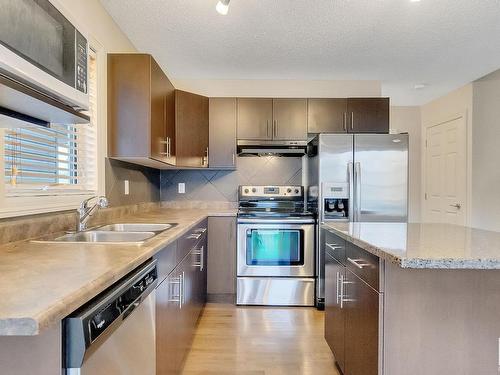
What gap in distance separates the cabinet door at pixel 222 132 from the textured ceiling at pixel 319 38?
0.37 meters

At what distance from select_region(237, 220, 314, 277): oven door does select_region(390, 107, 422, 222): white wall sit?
2622mm

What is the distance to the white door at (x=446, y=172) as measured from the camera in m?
4.13

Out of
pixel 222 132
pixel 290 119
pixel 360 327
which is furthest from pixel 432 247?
pixel 222 132

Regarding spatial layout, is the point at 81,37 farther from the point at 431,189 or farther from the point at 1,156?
the point at 431,189

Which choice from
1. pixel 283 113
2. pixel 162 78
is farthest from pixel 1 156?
pixel 283 113

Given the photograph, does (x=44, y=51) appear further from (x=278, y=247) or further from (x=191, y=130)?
(x=278, y=247)

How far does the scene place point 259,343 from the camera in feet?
7.95

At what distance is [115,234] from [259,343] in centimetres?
134

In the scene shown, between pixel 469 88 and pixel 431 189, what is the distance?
1.48 metres

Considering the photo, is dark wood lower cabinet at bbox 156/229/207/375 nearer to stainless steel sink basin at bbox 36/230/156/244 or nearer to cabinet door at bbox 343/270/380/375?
stainless steel sink basin at bbox 36/230/156/244

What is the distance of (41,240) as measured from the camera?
1.50 m

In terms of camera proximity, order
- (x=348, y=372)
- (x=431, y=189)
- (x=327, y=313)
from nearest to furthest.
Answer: (x=348, y=372) → (x=327, y=313) → (x=431, y=189)

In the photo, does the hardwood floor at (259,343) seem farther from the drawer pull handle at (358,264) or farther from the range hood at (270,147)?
the range hood at (270,147)

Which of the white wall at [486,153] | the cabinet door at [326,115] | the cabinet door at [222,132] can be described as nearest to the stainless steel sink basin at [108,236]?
the cabinet door at [222,132]
